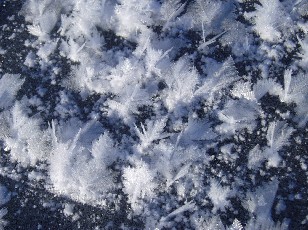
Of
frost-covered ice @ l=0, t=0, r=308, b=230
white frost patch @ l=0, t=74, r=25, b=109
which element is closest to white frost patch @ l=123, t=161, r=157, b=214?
frost-covered ice @ l=0, t=0, r=308, b=230

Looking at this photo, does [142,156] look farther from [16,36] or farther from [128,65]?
[16,36]

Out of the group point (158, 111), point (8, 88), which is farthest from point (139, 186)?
point (8, 88)

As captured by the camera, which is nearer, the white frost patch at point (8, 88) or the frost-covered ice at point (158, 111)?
the frost-covered ice at point (158, 111)

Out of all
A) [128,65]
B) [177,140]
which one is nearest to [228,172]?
[177,140]

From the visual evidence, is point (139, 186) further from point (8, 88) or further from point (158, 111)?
point (8, 88)

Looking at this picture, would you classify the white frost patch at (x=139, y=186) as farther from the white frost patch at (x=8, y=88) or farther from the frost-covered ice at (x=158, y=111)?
the white frost patch at (x=8, y=88)


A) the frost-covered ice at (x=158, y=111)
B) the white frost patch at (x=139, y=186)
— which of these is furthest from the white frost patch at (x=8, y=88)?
the white frost patch at (x=139, y=186)

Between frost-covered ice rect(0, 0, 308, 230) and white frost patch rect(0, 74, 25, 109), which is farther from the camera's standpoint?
white frost patch rect(0, 74, 25, 109)

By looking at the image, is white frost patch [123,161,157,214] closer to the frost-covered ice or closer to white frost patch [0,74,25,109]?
the frost-covered ice
